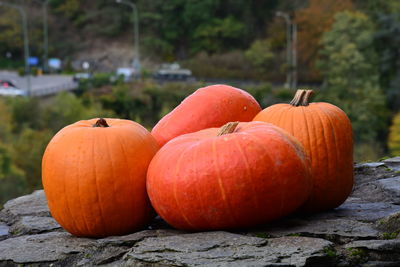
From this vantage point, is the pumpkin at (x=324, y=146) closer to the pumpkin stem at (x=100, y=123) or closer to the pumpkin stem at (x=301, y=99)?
the pumpkin stem at (x=301, y=99)

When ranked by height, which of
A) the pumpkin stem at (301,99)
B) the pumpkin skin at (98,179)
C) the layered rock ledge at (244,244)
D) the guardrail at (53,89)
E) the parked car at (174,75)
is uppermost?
the pumpkin stem at (301,99)

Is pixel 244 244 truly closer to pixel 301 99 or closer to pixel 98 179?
pixel 98 179

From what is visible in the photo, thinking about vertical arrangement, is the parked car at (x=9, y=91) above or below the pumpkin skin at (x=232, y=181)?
below

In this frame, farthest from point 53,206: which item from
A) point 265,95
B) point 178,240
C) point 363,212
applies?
point 265,95

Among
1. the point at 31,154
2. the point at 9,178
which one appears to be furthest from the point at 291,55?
the point at 9,178

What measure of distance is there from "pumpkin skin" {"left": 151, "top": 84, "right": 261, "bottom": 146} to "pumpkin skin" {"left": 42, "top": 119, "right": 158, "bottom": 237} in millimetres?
394

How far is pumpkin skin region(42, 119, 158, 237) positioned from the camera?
3.91 meters

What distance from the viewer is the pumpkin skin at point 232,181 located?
3.68 metres

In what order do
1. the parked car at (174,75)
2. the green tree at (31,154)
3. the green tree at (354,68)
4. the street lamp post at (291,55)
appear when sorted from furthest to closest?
the parked car at (174,75)
the street lamp post at (291,55)
the green tree at (354,68)
the green tree at (31,154)

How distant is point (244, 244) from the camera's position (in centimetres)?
343

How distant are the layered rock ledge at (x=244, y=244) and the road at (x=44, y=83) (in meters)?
51.2

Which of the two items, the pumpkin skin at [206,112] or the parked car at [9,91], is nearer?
the pumpkin skin at [206,112]

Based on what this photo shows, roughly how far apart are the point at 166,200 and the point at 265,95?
49.0 meters

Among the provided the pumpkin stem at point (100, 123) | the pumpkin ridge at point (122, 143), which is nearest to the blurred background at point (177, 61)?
the pumpkin stem at point (100, 123)
